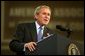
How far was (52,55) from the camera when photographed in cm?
215

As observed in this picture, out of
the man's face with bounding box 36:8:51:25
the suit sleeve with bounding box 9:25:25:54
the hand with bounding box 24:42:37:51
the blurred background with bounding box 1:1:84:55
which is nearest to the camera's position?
the hand with bounding box 24:42:37:51

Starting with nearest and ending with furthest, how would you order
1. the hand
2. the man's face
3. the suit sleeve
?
the hand → the suit sleeve → the man's face

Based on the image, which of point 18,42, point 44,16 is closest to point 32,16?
point 44,16

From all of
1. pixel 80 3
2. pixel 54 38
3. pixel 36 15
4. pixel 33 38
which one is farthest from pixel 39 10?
pixel 80 3

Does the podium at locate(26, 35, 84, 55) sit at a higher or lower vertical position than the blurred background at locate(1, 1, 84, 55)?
lower

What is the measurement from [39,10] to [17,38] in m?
0.34

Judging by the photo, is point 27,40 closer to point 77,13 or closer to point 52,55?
point 52,55

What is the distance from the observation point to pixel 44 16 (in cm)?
258

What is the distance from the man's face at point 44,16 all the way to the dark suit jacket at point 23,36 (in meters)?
0.07

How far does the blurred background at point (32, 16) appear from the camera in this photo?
466 centimetres

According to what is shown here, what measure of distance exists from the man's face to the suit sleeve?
0.18 m

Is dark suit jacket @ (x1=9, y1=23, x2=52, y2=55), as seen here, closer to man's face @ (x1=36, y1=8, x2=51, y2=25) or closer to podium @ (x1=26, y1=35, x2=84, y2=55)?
man's face @ (x1=36, y1=8, x2=51, y2=25)

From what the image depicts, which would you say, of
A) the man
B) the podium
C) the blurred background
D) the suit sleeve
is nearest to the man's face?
the man

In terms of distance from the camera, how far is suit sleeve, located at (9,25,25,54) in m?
2.33
